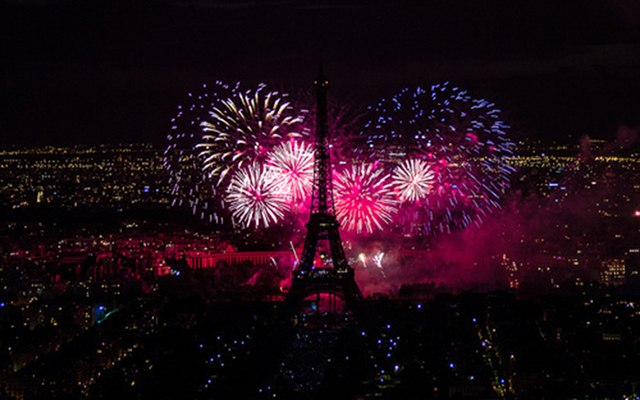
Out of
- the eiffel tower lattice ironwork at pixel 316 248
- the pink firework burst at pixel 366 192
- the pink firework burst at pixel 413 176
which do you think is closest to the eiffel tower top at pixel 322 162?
the eiffel tower lattice ironwork at pixel 316 248

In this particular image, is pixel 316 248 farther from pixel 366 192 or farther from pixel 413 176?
pixel 413 176

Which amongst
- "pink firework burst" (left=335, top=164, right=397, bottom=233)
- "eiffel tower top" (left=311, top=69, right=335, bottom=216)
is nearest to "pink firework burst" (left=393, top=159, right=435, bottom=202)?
"pink firework burst" (left=335, top=164, right=397, bottom=233)

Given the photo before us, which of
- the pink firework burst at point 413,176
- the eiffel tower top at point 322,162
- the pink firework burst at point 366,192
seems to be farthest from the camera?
the pink firework burst at point 366,192

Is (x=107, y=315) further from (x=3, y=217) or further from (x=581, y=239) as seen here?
(x=3, y=217)

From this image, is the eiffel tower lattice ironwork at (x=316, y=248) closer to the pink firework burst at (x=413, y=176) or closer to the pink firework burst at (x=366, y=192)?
the pink firework burst at (x=366, y=192)

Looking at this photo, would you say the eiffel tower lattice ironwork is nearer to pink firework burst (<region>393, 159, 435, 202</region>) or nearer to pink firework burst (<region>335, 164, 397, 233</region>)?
pink firework burst (<region>335, 164, 397, 233</region>)

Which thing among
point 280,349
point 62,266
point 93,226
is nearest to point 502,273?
point 280,349
